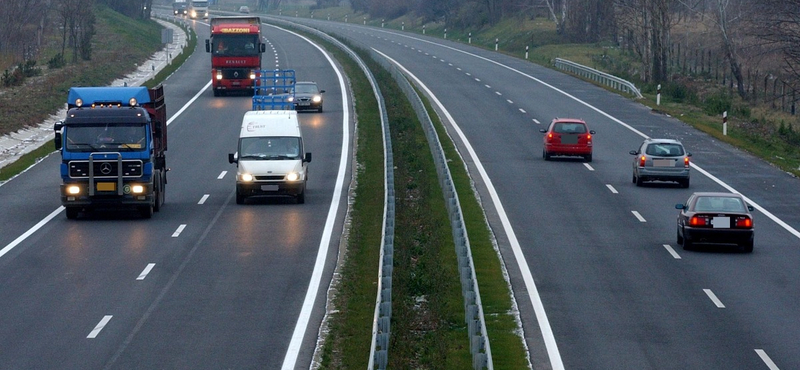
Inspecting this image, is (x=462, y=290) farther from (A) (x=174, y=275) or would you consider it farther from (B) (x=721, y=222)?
(B) (x=721, y=222)

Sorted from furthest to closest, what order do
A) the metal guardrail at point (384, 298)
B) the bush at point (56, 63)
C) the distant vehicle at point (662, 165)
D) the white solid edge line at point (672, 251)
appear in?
the bush at point (56, 63), the distant vehicle at point (662, 165), the white solid edge line at point (672, 251), the metal guardrail at point (384, 298)

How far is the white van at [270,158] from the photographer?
29609mm

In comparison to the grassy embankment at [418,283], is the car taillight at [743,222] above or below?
above

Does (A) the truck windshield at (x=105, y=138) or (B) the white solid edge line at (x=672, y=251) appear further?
(A) the truck windshield at (x=105, y=138)

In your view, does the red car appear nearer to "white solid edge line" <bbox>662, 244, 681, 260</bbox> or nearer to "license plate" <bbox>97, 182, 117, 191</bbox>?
"white solid edge line" <bbox>662, 244, 681, 260</bbox>

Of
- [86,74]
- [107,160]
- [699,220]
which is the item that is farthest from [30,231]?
[86,74]

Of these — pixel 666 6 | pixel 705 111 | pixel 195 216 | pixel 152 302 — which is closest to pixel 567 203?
pixel 195 216

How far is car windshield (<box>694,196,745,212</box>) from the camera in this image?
24.1 metres

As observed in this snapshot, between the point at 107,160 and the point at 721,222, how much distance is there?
44.3ft

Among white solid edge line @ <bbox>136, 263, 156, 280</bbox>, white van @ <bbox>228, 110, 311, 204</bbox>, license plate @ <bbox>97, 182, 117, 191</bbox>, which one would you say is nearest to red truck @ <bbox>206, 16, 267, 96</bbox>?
white van @ <bbox>228, 110, 311, 204</bbox>

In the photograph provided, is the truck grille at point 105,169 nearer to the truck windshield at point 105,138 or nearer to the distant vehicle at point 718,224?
the truck windshield at point 105,138

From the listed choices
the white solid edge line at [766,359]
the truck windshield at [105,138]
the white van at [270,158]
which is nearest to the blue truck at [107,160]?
the truck windshield at [105,138]

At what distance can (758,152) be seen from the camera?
4253 centimetres

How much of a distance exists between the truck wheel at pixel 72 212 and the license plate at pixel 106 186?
2.61 ft
